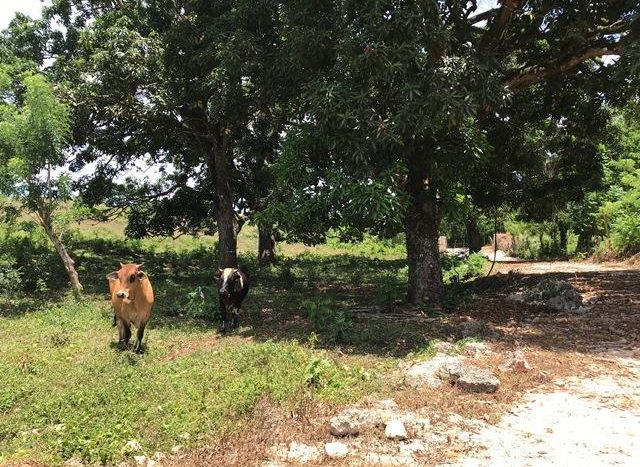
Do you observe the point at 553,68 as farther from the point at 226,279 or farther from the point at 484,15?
the point at 226,279

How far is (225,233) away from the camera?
17656 millimetres

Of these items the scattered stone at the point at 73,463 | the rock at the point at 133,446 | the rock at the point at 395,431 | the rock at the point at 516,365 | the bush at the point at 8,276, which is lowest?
the scattered stone at the point at 73,463

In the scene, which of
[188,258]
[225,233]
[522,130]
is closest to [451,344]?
[522,130]

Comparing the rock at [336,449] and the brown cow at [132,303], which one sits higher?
the brown cow at [132,303]

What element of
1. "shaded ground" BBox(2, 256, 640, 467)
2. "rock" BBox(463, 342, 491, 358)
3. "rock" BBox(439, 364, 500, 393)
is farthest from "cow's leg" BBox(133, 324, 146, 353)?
"rock" BBox(463, 342, 491, 358)

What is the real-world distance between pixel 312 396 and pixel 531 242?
2651 cm

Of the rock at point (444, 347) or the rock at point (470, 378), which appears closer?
the rock at point (470, 378)

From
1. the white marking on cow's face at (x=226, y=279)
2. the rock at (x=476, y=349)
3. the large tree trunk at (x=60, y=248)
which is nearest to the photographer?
the rock at (x=476, y=349)

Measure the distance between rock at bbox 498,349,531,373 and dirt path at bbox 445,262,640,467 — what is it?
0.43 metres

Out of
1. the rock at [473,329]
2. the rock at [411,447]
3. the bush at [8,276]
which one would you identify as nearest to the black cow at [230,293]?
the rock at [473,329]

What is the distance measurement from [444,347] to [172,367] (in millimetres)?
3892

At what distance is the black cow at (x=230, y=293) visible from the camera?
33.9ft

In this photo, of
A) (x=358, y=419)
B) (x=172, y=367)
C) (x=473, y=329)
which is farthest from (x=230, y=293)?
(x=358, y=419)

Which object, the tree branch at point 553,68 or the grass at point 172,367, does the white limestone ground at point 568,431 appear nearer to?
the grass at point 172,367
